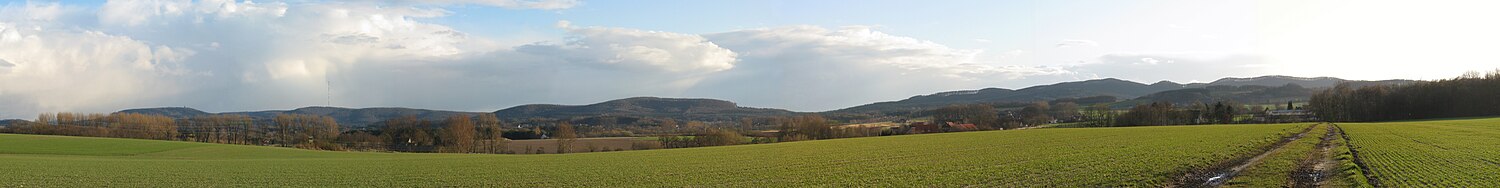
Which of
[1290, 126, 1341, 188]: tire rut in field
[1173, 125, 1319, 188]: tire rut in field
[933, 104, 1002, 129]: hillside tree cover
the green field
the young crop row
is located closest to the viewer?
[1290, 126, 1341, 188]: tire rut in field

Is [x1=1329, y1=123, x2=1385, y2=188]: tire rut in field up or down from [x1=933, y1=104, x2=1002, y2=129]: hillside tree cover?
down

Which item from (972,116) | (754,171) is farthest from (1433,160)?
(972,116)

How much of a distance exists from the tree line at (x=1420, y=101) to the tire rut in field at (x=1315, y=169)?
312ft

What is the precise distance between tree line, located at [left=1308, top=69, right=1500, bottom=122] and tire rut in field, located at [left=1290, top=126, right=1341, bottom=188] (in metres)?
95.1

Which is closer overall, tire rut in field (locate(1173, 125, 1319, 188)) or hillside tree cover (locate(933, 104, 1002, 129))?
tire rut in field (locate(1173, 125, 1319, 188))

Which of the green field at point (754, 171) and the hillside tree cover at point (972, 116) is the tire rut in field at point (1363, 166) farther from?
the hillside tree cover at point (972, 116)

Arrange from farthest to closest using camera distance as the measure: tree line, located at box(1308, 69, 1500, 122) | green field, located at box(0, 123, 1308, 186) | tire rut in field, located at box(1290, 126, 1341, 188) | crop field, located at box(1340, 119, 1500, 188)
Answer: tree line, located at box(1308, 69, 1500, 122), green field, located at box(0, 123, 1308, 186), tire rut in field, located at box(1290, 126, 1341, 188), crop field, located at box(1340, 119, 1500, 188)

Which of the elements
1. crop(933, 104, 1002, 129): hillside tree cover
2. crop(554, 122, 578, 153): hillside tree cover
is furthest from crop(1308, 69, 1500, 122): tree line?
crop(554, 122, 578, 153): hillside tree cover

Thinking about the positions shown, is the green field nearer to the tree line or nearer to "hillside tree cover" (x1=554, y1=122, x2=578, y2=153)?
"hillside tree cover" (x1=554, y1=122, x2=578, y2=153)

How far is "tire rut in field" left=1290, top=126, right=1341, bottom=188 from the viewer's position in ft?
78.2

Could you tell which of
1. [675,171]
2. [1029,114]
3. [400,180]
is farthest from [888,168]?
[1029,114]

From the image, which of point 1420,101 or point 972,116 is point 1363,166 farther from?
point 972,116

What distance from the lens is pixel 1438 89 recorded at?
10975 cm

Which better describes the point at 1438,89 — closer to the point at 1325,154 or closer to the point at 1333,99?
the point at 1333,99
